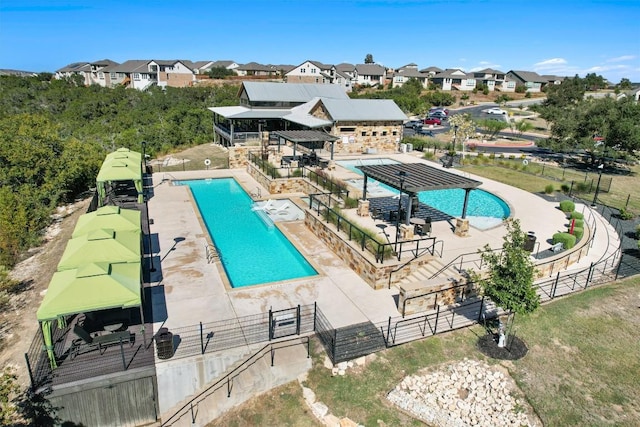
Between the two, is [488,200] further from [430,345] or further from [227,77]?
[227,77]

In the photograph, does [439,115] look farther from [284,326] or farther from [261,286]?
[284,326]

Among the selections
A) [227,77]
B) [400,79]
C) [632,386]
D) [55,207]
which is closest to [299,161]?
[55,207]

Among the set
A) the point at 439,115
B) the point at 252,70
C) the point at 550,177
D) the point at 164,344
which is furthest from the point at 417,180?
the point at 252,70

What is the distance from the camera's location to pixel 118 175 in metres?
22.6

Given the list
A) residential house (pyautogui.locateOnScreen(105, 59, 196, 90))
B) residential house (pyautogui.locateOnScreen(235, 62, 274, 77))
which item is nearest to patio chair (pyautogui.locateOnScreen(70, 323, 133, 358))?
residential house (pyautogui.locateOnScreen(105, 59, 196, 90))

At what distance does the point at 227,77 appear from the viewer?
99875 millimetres

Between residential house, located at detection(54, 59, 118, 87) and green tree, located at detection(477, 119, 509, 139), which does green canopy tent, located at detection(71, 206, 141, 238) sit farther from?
residential house, located at detection(54, 59, 118, 87)

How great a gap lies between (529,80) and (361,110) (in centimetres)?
10269

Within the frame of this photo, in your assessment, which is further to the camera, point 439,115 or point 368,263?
point 439,115

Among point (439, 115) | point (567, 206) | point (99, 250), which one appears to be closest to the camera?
point (99, 250)

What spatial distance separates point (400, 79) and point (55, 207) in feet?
344

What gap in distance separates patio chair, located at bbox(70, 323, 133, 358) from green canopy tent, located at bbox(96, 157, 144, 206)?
12966mm

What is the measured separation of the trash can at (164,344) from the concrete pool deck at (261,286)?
7.1 inches

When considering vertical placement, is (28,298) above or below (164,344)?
below
